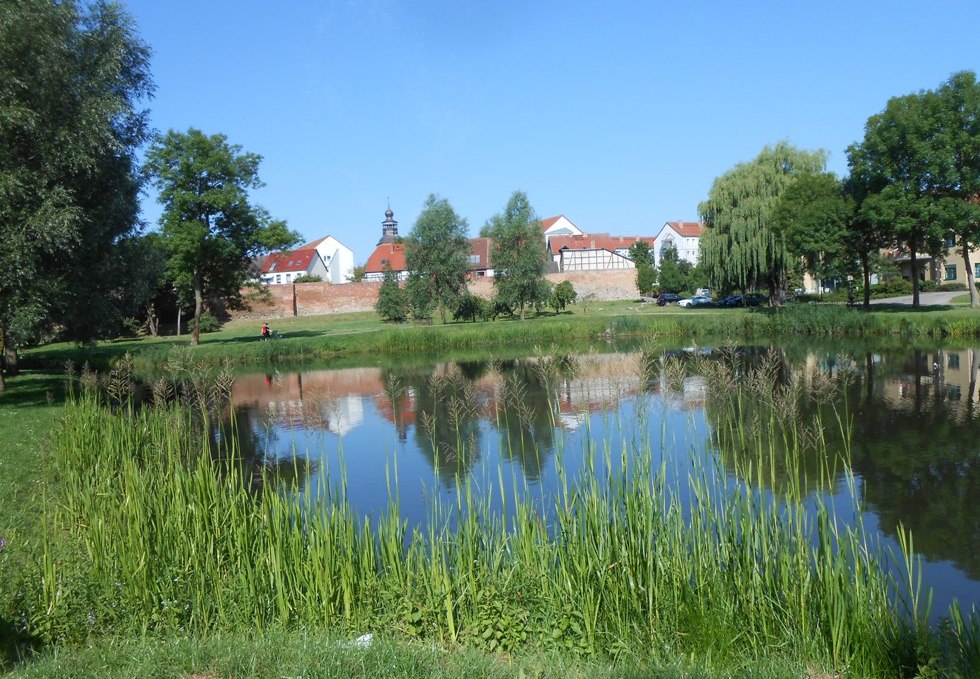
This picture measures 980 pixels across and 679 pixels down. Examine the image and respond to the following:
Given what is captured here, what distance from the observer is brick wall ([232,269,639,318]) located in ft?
Answer: 186

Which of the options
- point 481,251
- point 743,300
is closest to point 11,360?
point 743,300

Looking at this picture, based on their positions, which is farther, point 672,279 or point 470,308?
point 672,279

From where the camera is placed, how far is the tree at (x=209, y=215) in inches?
1431

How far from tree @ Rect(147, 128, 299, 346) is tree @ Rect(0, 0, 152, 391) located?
19.0m

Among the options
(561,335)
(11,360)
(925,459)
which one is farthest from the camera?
(561,335)

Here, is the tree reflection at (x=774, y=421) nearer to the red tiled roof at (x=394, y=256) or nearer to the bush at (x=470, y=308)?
the bush at (x=470, y=308)

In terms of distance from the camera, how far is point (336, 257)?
10188 cm

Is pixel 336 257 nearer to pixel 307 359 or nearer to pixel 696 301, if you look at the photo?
pixel 696 301

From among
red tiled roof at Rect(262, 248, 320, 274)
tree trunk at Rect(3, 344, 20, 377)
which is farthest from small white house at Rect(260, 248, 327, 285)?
tree trunk at Rect(3, 344, 20, 377)

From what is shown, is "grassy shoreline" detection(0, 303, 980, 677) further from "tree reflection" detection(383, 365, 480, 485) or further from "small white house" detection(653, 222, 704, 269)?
"small white house" detection(653, 222, 704, 269)

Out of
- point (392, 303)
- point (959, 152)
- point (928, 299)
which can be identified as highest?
point (959, 152)

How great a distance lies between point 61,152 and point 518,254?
118 feet

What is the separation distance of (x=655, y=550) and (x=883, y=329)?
29924 millimetres

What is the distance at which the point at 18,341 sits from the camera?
20234mm
